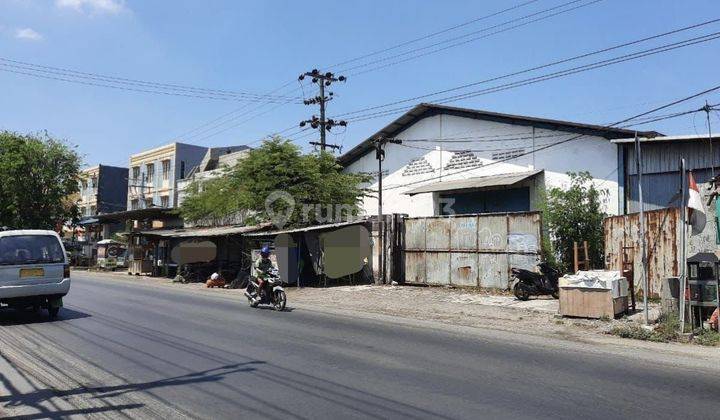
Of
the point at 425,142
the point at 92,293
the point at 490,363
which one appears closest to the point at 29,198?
the point at 92,293

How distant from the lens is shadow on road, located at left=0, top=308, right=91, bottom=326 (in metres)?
12.3

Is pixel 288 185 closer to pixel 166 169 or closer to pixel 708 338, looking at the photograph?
pixel 708 338

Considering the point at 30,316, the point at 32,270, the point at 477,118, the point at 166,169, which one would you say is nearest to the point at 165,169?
the point at 166,169

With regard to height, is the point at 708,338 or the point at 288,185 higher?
the point at 288,185

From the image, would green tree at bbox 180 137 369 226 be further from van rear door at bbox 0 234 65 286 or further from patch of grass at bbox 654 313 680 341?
patch of grass at bbox 654 313 680 341

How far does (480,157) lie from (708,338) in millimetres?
17417

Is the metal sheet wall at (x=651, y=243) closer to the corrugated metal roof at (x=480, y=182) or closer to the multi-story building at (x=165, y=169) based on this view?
the corrugated metal roof at (x=480, y=182)

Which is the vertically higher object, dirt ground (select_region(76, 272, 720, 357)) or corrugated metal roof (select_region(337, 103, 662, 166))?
corrugated metal roof (select_region(337, 103, 662, 166))

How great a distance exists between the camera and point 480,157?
26.8 m

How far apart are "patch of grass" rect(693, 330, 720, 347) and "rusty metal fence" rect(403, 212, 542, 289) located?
7.15 metres

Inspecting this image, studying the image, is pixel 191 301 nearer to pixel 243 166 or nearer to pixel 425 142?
pixel 243 166

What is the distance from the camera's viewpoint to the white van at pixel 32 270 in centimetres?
1205

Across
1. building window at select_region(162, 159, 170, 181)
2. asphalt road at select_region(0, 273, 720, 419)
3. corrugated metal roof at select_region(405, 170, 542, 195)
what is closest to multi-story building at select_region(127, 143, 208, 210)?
building window at select_region(162, 159, 170, 181)

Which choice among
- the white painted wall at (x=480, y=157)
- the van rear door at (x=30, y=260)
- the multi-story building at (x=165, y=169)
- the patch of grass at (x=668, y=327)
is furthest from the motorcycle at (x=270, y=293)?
the multi-story building at (x=165, y=169)
